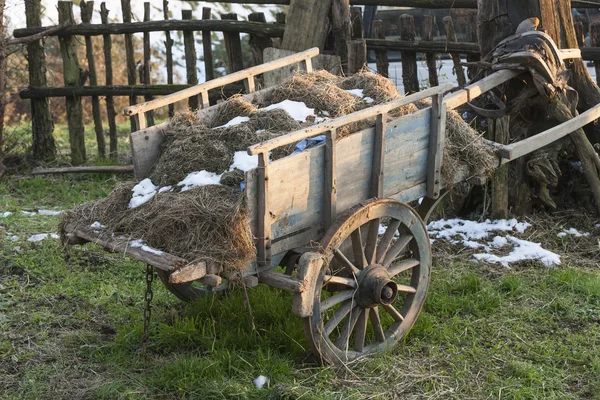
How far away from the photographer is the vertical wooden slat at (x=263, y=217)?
11.6 feet

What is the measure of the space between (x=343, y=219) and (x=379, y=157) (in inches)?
17.0

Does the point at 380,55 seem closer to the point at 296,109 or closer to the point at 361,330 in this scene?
the point at 296,109

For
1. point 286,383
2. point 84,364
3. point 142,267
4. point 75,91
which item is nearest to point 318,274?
point 286,383

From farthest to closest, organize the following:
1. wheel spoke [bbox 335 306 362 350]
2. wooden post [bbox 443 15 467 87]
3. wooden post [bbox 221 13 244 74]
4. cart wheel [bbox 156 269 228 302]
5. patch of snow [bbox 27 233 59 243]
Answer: wooden post [bbox 221 13 244 74] → wooden post [bbox 443 15 467 87] → patch of snow [bbox 27 233 59 243] → cart wheel [bbox 156 269 228 302] → wheel spoke [bbox 335 306 362 350]

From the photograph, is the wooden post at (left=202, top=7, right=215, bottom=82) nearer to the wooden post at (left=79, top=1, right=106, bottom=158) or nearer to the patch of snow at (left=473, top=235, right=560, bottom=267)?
the wooden post at (left=79, top=1, right=106, bottom=158)

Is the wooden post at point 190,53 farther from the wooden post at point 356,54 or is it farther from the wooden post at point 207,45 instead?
the wooden post at point 356,54

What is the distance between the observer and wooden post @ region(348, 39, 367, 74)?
22.0ft

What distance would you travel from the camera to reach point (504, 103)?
5727mm

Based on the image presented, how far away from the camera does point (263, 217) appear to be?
3.62 metres

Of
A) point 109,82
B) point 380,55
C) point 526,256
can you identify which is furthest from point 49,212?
point 526,256

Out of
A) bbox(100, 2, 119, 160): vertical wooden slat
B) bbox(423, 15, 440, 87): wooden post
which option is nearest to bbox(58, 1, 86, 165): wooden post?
bbox(100, 2, 119, 160): vertical wooden slat

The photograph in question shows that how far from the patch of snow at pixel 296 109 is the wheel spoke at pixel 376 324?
3.74 feet

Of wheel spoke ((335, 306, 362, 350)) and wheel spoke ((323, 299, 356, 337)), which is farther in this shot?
wheel spoke ((335, 306, 362, 350))

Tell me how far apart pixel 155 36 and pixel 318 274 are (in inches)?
482
